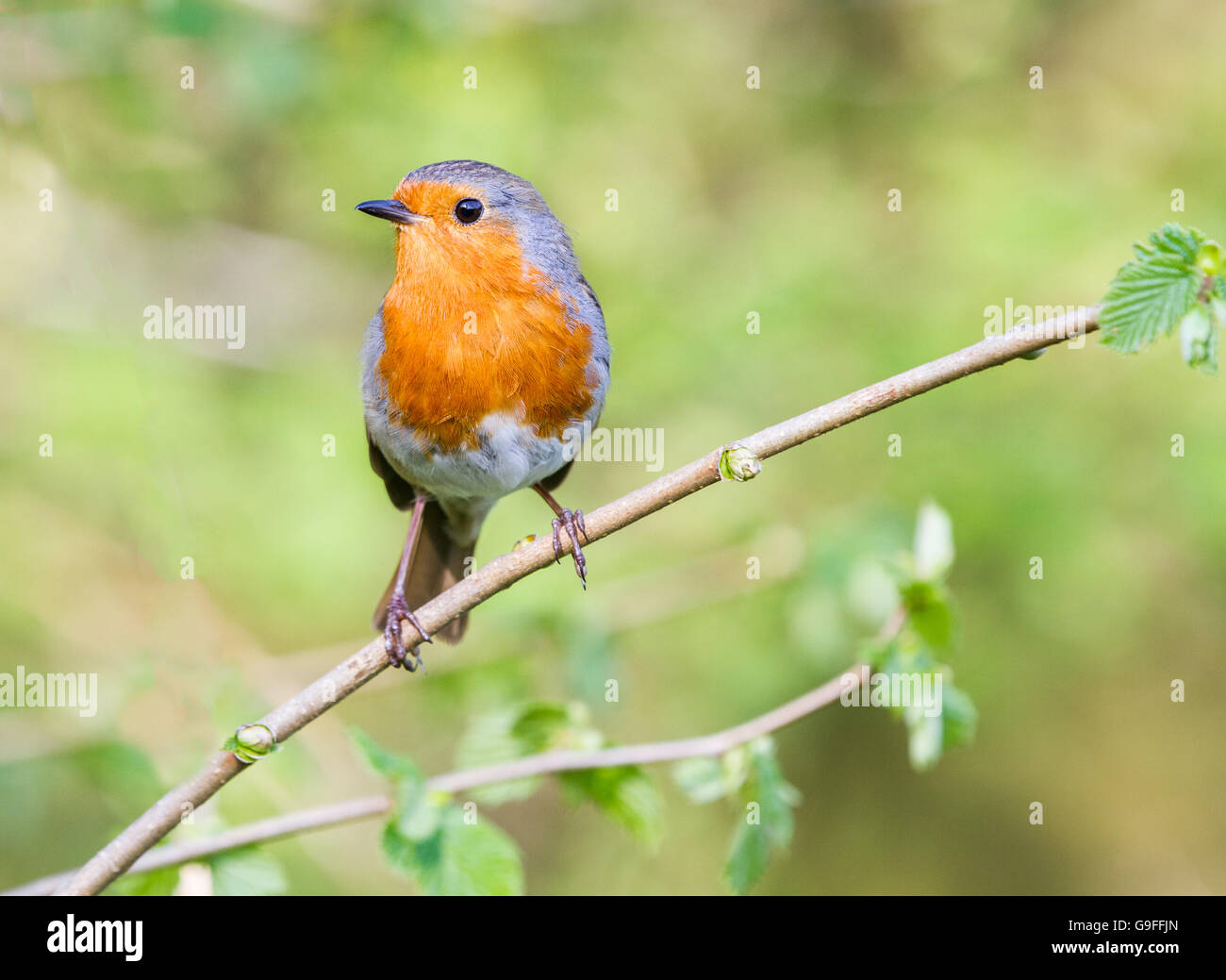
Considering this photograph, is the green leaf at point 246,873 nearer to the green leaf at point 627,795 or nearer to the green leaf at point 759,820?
the green leaf at point 627,795

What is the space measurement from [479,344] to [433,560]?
1294 mm

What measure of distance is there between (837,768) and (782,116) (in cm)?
365

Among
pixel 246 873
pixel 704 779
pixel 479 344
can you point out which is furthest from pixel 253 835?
pixel 479 344

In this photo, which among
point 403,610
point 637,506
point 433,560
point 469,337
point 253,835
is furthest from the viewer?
point 433,560

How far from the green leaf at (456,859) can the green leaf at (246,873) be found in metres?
0.30

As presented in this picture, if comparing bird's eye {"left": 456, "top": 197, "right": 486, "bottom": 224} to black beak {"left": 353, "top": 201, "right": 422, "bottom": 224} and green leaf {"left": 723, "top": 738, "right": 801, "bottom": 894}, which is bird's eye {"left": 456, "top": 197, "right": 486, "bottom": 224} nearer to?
black beak {"left": 353, "top": 201, "right": 422, "bottom": 224}

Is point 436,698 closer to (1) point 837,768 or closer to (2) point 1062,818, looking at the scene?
(1) point 837,768

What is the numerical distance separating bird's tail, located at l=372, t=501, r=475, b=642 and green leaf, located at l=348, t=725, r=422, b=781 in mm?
1604

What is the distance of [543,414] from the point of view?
136 inches

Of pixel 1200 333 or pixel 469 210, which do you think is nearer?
pixel 1200 333

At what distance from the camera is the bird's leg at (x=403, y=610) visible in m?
3.07

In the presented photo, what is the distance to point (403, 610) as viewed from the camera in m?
3.64

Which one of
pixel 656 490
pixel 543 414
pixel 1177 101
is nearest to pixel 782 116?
pixel 1177 101

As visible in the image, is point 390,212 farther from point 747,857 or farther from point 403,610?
point 747,857
